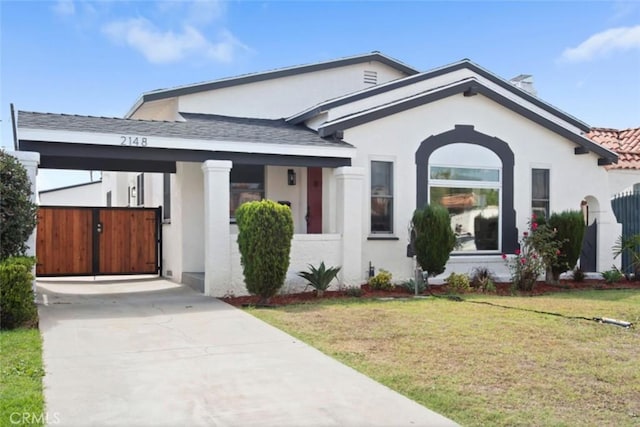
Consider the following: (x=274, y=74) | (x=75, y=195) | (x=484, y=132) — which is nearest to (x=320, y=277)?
(x=484, y=132)

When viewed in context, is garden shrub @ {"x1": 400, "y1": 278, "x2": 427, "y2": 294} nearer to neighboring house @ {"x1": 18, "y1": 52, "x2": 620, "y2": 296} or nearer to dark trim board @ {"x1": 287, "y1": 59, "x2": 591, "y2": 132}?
neighboring house @ {"x1": 18, "y1": 52, "x2": 620, "y2": 296}

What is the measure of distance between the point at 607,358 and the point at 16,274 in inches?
309

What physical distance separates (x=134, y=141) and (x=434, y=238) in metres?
6.68

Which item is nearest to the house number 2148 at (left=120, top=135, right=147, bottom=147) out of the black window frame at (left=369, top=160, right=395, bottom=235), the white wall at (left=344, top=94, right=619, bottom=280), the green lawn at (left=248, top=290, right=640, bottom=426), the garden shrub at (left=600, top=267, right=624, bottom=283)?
the green lawn at (left=248, top=290, right=640, bottom=426)

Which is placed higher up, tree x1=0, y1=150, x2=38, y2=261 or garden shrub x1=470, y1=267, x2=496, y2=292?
tree x1=0, y1=150, x2=38, y2=261

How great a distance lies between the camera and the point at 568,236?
550 inches

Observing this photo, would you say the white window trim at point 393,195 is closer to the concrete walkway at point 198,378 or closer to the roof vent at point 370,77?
the concrete walkway at point 198,378

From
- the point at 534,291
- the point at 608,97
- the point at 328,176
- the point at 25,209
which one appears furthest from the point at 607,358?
the point at 608,97

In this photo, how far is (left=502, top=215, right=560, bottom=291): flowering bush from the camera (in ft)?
→ 43.0

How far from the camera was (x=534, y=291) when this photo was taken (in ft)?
43.0

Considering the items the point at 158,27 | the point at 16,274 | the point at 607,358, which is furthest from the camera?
the point at 158,27

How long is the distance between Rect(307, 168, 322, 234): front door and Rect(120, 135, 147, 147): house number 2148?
511cm

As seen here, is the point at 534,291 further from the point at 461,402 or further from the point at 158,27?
the point at 158,27

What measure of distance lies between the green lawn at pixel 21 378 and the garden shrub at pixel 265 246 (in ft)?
12.5
